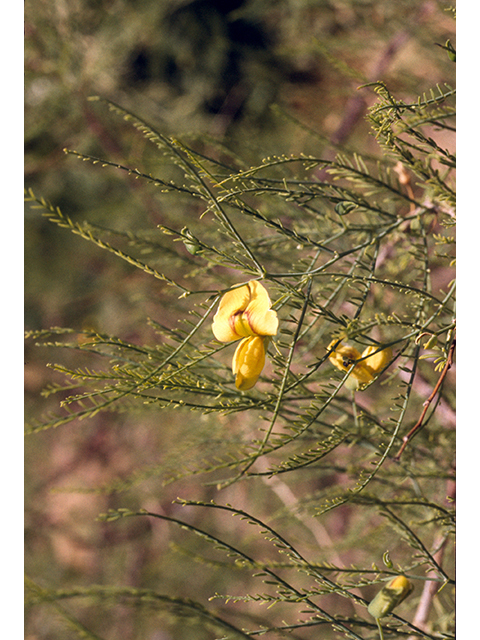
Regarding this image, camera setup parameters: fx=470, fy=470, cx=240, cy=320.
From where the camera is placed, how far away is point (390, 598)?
226mm

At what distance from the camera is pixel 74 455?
145 cm

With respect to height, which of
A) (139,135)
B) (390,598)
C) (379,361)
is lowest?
(390,598)

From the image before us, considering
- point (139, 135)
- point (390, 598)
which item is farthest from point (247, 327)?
point (139, 135)

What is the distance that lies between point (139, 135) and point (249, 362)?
858 mm

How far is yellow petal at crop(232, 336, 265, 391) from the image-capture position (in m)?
0.22

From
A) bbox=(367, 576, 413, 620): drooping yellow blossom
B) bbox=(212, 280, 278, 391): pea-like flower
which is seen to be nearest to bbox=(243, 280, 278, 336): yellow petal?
bbox=(212, 280, 278, 391): pea-like flower

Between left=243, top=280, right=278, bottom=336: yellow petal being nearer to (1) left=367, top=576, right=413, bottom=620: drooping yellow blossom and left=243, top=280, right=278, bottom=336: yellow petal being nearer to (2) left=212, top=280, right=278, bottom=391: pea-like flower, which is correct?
(2) left=212, top=280, right=278, bottom=391: pea-like flower

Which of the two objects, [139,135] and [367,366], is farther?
[139,135]

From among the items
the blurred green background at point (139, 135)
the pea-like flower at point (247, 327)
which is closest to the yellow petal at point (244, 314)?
the pea-like flower at point (247, 327)

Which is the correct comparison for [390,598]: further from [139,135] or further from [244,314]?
[139,135]

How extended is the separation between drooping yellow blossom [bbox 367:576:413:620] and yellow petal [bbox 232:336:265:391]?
123 millimetres
